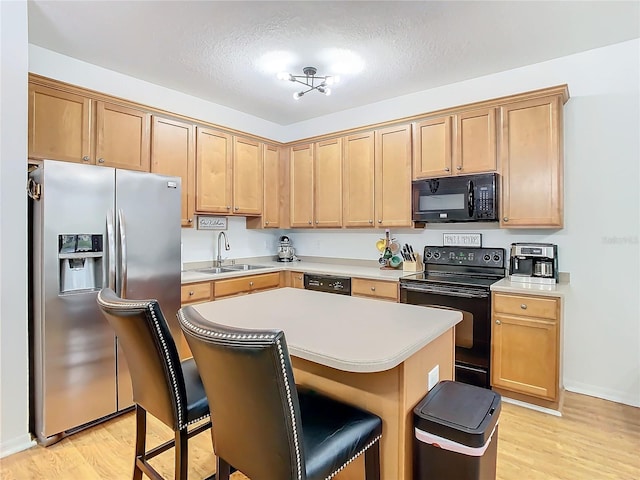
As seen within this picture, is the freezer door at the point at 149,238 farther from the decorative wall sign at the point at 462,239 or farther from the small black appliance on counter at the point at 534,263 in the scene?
the small black appliance on counter at the point at 534,263

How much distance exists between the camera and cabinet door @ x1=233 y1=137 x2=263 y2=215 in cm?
384

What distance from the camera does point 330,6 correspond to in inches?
86.5

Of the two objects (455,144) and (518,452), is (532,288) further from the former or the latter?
(455,144)

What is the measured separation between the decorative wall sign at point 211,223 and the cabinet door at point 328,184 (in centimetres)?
104

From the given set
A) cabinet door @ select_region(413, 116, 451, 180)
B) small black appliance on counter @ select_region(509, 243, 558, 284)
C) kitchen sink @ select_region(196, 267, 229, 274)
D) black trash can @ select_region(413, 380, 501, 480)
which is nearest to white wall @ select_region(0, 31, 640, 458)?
small black appliance on counter @ select_region(509, 243, 558, 284)

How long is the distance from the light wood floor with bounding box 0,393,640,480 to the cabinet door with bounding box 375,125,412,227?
6.14 ft

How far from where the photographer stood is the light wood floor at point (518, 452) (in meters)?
1.92

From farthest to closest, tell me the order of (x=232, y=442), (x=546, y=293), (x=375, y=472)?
(x=546, y=293), (x=375, y=472), (x=232, y=442)

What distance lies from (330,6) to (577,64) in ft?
6.86

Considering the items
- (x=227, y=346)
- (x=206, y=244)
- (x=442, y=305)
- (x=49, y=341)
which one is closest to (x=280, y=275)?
(x=206, y=244)

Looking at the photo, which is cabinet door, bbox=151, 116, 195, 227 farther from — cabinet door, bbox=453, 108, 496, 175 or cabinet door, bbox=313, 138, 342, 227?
cabinet door, bbox=453, 108, 496, 175

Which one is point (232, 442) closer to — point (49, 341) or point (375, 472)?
point (375, 472)

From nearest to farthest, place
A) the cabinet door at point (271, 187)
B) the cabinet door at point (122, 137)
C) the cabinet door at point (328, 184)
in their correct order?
1. the cabinet door at point (122, 137)
2. the cabinet door at point (328, 184)
3. the cabinet door at point (271, 187)

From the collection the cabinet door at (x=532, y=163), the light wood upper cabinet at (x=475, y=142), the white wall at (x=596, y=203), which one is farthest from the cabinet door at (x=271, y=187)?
the cabinet door at (x=532, y=163)
